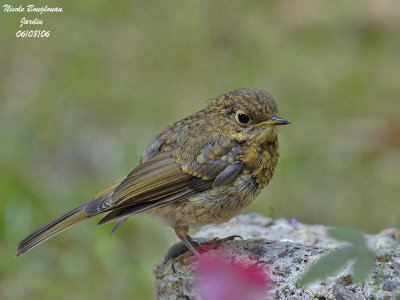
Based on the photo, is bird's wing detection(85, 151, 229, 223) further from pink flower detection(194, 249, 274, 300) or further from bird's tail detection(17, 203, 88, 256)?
pink flower detection(194, 249, 274, 300)

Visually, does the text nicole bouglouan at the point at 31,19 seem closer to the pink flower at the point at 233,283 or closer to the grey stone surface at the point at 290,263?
the grey stone surface at the point at 290,263

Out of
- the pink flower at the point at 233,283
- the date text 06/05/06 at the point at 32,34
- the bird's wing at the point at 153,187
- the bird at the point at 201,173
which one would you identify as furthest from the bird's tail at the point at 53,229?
the date text 06/05/06 at the point at 32,34

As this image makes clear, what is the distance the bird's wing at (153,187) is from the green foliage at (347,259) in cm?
208

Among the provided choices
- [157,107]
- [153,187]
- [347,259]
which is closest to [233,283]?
[347,259]

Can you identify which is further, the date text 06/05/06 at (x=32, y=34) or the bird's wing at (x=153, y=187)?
the date text 06/05/06 at (x=32, y=34)

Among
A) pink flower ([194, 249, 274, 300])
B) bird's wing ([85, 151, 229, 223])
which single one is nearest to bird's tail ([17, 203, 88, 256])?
bird's wing ([85, 151, 229, 223])

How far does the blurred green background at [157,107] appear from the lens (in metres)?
6.35

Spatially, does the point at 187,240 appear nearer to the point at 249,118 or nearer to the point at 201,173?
the point at 201,173

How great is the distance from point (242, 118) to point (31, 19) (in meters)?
5.59

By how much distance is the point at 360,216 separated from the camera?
7090 millimetres

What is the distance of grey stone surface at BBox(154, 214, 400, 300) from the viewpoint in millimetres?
3432

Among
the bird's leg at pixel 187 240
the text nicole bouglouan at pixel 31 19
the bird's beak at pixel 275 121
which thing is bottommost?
the bird's leg at pixel 187 240

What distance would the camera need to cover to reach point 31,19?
30.9 feet

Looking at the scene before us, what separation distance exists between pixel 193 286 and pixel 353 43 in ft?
21.1
